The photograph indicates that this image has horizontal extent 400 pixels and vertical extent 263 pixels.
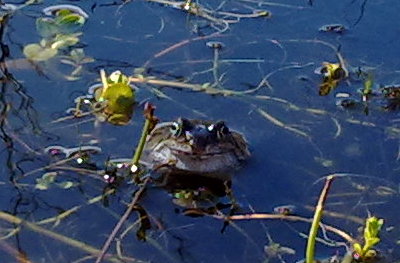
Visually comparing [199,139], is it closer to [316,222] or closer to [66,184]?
[66,184]

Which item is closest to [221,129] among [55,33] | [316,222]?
[316,222]

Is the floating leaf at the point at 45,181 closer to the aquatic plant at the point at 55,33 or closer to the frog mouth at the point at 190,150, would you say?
the frog mouth at the point at 190,150

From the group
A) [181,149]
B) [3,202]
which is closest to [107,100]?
[181,149]

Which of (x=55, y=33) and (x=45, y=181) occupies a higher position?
(x=55, y=33)

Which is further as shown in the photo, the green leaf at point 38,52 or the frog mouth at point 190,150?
the green leaf at point 38,52

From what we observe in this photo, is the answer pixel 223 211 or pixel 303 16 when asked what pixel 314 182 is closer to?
pixel 223 211

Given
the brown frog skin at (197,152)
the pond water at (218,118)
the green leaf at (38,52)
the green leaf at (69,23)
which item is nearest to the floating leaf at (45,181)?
the pond water at (218,118)

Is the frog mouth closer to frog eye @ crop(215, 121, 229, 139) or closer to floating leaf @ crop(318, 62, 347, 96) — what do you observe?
frog eye @ crop(215, 121, 229, 139)
